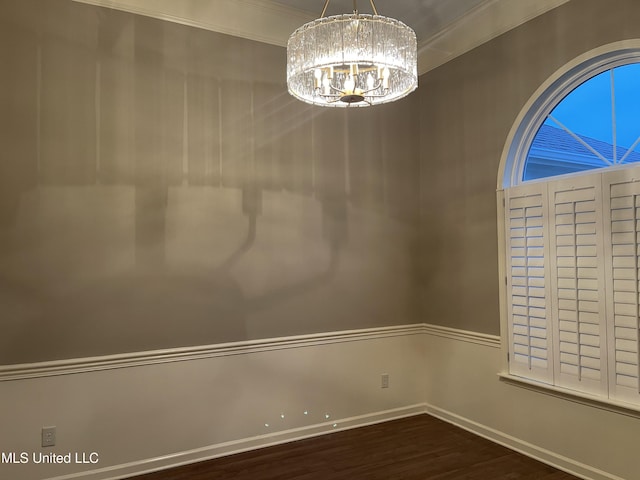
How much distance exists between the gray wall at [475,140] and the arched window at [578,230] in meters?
0.13

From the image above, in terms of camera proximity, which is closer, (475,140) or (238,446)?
(238,446)

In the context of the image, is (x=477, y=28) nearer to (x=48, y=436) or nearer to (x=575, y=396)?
(x=575, y=396)

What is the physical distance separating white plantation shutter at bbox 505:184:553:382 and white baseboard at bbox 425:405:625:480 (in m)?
0.48

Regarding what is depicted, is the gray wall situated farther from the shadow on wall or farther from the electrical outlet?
the electrical outlet

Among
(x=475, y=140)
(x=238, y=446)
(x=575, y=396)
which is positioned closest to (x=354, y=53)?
(x=475, y=140)

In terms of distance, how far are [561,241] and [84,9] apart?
133 inches

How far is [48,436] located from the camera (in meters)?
2.72

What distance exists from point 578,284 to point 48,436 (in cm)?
335

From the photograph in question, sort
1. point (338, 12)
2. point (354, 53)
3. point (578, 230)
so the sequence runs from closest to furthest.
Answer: point (354, 53)
point (578, 230)
point (338, 12)

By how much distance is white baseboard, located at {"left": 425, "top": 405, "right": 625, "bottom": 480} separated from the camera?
2.79 m

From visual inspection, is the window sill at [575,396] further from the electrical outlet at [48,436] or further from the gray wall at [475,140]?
the electrical outlet at [48,436]

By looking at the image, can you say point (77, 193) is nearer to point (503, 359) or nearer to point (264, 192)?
point (264, 192)

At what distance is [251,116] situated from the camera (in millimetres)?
3418

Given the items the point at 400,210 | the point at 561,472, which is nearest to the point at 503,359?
the point at 561,472
